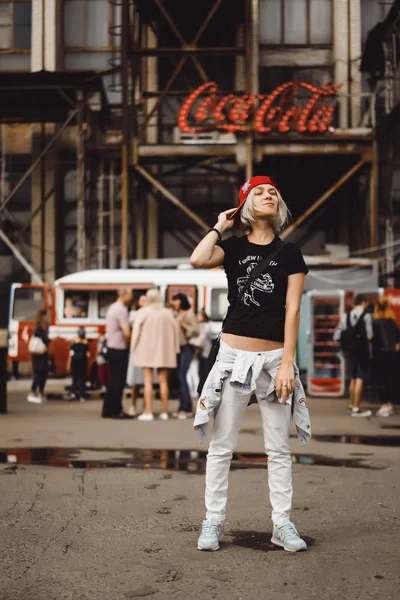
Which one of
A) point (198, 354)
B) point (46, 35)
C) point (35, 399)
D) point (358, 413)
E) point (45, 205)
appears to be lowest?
point (35, 399)

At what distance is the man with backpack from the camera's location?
14.2m

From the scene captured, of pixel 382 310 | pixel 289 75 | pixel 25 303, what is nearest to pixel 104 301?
pixel 25 303

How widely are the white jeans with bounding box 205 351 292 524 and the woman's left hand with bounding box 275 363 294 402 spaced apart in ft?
0.44

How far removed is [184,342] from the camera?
14.9 metres

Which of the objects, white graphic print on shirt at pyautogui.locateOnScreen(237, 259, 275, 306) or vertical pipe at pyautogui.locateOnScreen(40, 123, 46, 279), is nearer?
white graphic print on shirt at pyautogui.locateOnScreen(237, 259, 275, 306)

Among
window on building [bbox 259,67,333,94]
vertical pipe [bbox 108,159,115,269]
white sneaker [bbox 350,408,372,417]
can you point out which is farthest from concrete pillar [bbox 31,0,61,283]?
white sneaker [bbox 350,408,372,417]

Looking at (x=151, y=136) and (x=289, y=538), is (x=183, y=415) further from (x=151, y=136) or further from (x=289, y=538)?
(x=151, y=136)

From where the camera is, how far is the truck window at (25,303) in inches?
940

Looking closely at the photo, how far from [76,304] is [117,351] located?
7730 mm

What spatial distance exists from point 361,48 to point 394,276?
25.9 ft

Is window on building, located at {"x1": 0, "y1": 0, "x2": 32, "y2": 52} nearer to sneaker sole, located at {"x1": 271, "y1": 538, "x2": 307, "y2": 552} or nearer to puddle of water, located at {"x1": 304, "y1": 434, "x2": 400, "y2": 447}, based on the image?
puddle of water, located at {"x1": 304, "y1": 434, "x2": 400, "y2": 447}

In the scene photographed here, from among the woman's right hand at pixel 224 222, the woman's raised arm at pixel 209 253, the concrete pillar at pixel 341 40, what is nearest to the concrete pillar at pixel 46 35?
the concrete pillar at pixel 341 40

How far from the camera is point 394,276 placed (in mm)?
25234

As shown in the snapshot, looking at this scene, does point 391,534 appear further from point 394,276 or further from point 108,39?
point 108,39
